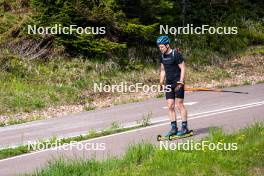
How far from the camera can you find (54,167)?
915 cm

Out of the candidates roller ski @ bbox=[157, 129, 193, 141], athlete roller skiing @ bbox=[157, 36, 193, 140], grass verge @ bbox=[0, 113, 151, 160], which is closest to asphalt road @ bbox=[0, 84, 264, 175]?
roller ski @ bbox=[157, 129, 193, 141]

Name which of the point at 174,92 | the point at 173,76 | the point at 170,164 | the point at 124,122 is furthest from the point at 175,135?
the point at 124,122

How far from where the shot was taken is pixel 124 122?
14.6 m

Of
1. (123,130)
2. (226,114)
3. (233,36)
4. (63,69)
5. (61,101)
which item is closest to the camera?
(123,130)

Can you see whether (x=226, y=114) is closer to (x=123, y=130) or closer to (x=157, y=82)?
(x=123, y=130)

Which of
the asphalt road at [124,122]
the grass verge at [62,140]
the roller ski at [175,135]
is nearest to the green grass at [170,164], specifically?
the asphalt road at [124,122]

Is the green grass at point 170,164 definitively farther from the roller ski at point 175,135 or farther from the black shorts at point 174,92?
the black shorts at point 174,92

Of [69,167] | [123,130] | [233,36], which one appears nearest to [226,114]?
[123,130]

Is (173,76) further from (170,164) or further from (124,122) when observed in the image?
(124,122)

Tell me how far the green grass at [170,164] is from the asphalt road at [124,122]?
3.33ft

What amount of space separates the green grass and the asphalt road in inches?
39.9

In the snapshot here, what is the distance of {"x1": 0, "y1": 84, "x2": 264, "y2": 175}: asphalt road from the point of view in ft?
36.3

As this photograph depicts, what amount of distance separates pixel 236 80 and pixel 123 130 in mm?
10206

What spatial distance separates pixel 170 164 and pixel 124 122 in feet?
18.2
